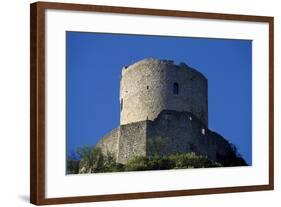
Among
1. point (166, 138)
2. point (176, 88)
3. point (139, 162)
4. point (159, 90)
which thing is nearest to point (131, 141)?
point (139, 162)

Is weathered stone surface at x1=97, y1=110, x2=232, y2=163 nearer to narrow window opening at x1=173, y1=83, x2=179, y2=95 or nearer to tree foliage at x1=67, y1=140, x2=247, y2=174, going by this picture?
tree foliage at x1=67, y1=140, x2=247, y2=174

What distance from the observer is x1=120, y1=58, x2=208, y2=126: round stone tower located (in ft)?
22.3

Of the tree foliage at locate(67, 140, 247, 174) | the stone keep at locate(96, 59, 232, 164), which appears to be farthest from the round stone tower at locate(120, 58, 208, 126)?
the tree foliage at locate(67, 140, 247, 174)

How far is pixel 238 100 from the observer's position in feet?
24.0

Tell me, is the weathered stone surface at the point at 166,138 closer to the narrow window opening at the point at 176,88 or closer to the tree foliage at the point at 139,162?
the tree foliage at the point at 139,162

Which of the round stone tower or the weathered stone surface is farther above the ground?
the round stone tower

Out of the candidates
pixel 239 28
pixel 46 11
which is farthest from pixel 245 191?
pixel 46 11

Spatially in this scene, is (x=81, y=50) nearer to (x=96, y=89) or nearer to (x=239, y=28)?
(x=96, y=89)

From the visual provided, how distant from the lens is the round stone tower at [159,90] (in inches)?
268

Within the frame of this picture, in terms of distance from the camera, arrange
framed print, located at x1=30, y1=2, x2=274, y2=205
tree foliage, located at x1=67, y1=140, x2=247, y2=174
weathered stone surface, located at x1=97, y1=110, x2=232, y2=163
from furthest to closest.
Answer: weathered stone surface, located at x1=97, y1=110, x2=232, y2=163 → tree foliage, located at x1=67, y1=140, x2=247, y2=174 → framed print, located at x1=30, y1=2, x2=274, y2=205

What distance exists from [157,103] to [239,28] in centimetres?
100

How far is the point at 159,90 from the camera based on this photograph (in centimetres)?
694

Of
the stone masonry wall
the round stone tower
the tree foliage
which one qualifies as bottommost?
the tree foliage

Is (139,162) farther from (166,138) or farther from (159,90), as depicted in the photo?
(159,90)
